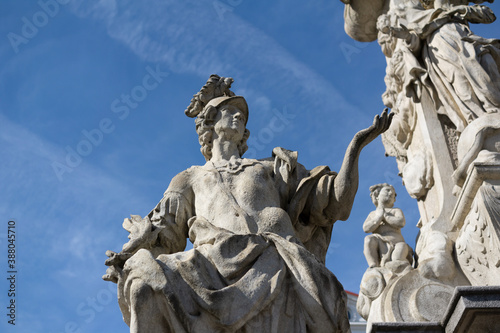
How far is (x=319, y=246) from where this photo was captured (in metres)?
6.19

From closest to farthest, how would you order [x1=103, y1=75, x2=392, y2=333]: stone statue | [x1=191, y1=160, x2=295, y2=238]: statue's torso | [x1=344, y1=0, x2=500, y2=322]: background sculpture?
[x1=103, y1=75, x2=392, y2=333]: stone statue → [x1=191, y1=160, x2=295, y2=238]: statue's torso → [x1=344, y1=0, x2=500, y2=322]: background sculpture

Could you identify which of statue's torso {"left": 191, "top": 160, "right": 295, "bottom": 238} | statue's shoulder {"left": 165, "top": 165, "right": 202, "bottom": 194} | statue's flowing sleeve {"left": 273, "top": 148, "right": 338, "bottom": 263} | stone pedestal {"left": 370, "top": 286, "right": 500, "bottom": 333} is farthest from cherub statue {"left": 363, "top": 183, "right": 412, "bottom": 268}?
statue's shoulder {"left": 165, "top": 165, "right": 202, "bottom": 194}

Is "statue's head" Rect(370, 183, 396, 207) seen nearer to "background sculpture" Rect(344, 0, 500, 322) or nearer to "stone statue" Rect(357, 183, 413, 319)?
"stone statue" Rect(357, 183, 413, 319)

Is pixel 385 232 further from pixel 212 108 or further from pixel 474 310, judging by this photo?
pixel 212 108

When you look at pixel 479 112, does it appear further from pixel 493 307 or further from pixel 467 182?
pixel 493 307

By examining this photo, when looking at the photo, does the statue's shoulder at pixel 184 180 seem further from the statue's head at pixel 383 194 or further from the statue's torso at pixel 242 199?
the statue's head at pixel 383 194

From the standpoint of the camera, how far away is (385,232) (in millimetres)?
9266

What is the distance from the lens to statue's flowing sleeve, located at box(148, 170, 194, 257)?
19.7ft

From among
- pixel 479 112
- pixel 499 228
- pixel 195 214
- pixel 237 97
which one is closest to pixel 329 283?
pixel 195 214

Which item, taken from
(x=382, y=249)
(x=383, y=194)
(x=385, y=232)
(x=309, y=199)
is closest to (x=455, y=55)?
(x=383, y=194)

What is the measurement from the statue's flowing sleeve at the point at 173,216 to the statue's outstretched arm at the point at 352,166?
117 centimetres

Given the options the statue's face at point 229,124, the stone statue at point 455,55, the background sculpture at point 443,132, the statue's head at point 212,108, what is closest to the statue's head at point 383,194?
the background sculpture at point 443,132

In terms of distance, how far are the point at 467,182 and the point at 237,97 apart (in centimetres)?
293

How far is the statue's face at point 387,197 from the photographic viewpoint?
9.58 m
